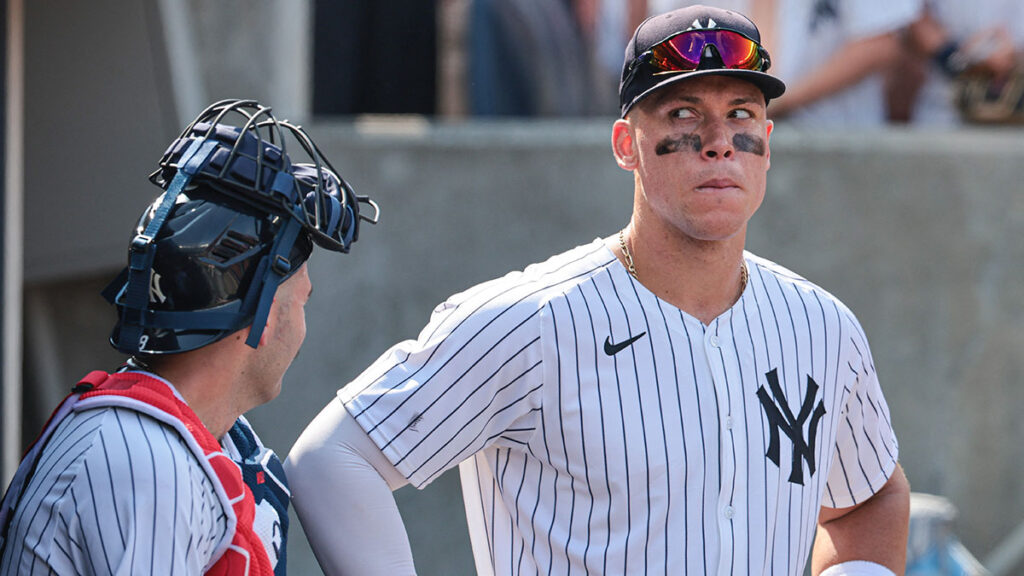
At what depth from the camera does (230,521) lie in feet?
5.79

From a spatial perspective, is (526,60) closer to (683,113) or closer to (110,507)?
(683,113)

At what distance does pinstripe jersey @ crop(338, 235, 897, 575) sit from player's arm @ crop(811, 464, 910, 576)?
29cm

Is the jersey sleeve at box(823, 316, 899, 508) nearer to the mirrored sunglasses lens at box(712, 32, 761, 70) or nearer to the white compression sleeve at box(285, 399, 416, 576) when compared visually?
the mirrored sunglasses lens at box(712, 32, 761, 70)

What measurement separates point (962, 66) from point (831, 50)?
730 mm

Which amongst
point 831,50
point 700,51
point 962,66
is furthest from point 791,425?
point 962,66

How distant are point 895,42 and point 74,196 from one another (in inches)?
175

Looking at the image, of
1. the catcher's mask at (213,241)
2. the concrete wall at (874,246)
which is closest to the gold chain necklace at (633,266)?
the catcher's mask at (213,241)

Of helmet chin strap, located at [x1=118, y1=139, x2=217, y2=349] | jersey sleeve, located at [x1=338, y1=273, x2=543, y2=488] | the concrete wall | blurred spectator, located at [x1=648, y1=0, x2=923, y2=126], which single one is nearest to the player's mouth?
jersey sleeve, located at [x1=338, y1=273, x2=543, y2=488]

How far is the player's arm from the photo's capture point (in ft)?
8.78

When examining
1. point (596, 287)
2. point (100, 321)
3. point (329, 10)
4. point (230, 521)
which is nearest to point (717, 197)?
point (596, 287)

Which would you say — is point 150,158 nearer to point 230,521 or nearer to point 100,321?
point 100,321

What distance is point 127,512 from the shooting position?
163 centimetres

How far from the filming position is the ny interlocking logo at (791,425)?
241 centimetres

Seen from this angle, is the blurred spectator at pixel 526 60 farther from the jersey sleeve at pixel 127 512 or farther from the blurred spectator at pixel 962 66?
the jersey sleeve at pixel 127 512
